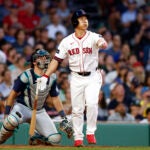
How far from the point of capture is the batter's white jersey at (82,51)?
1130 centimetres

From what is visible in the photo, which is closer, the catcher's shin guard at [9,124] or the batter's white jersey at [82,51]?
the batter's white jersey at [82,51]

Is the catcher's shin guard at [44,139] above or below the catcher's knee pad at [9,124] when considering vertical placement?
below

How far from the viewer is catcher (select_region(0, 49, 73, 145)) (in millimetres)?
11695

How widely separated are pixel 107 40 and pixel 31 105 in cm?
671

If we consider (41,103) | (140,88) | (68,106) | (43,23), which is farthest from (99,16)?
(41,103)

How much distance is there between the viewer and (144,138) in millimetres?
14266

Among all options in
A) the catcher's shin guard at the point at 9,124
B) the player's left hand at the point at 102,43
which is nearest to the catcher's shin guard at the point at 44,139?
→ the catcher's shin guard at the point at 9,124

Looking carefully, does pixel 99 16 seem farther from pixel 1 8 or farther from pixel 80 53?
pixel 80 53

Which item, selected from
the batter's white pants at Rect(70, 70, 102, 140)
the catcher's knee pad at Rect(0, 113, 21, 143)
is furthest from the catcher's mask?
the catcher's knee pad at Rect(0, 113, 21, 143)

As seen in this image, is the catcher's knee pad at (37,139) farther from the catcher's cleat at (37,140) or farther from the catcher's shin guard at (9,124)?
the catcher's shin guard at (9,124)

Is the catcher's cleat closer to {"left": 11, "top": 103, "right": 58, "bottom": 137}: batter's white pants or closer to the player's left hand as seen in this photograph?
{"left": 11, "top": 103, "right": 58, "bottom": 137}: batter's white pants

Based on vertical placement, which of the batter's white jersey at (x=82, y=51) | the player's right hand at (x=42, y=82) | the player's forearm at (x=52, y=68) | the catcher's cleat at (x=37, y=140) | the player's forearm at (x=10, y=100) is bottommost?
the catcher's cleat at (x=37, y=140)

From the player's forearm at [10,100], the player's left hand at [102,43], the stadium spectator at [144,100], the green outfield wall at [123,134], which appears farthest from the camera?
the stadium spectator at [144,100]

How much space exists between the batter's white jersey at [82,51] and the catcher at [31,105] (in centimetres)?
58
